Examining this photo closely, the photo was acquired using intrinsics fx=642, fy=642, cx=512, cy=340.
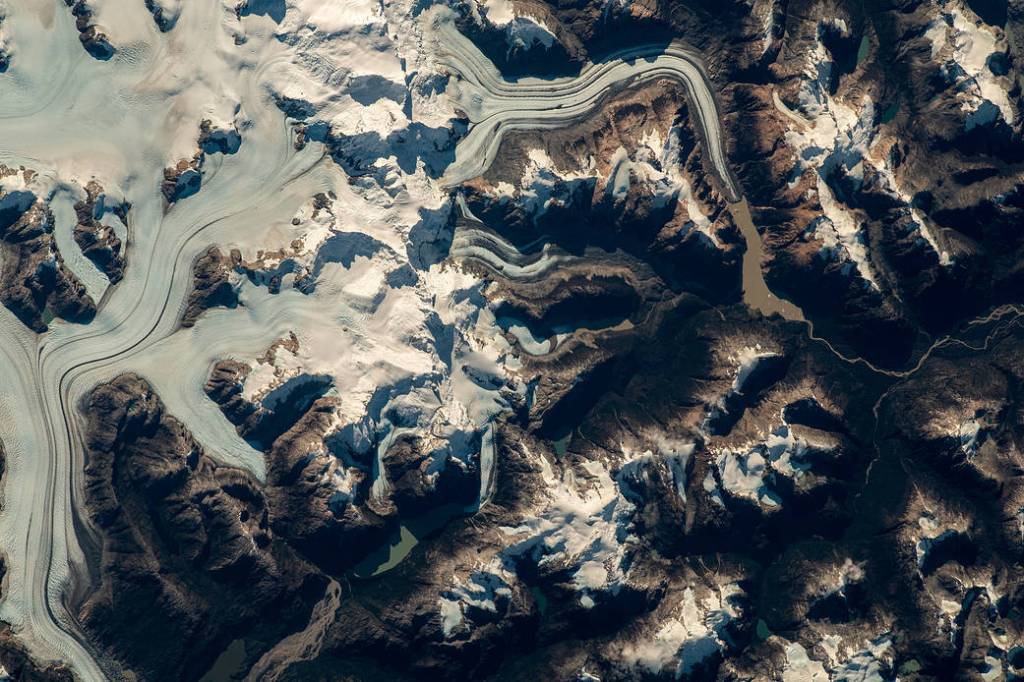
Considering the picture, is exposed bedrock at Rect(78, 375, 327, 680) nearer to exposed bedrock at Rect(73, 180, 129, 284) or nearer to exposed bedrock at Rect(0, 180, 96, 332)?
exposed bedrock at Rect(0, 180, 96, 332)

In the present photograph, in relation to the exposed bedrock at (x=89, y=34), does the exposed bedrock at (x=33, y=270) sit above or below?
below

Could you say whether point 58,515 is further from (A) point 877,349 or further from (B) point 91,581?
(A) point 877,349

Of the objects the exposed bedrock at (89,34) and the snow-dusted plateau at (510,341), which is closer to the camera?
the snow-dusted plateau at (510,341)

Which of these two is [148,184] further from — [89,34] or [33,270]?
[89,34]

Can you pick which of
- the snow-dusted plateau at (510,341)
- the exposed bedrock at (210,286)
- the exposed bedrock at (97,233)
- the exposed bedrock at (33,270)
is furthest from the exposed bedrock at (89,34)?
the exposed bedrock at (210,286)

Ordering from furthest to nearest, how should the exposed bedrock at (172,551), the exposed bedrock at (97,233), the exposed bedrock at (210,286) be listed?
the exposed bedrock at (210,286), the exposed bedrock at (97,233), the exposed bedrock at (172,551)

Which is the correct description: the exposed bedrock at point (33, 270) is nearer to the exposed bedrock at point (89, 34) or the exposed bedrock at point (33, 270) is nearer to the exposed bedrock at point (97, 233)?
the exposed bedrock at point (97, 233)

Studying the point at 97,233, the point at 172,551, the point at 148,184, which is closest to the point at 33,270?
the point at 97,233
